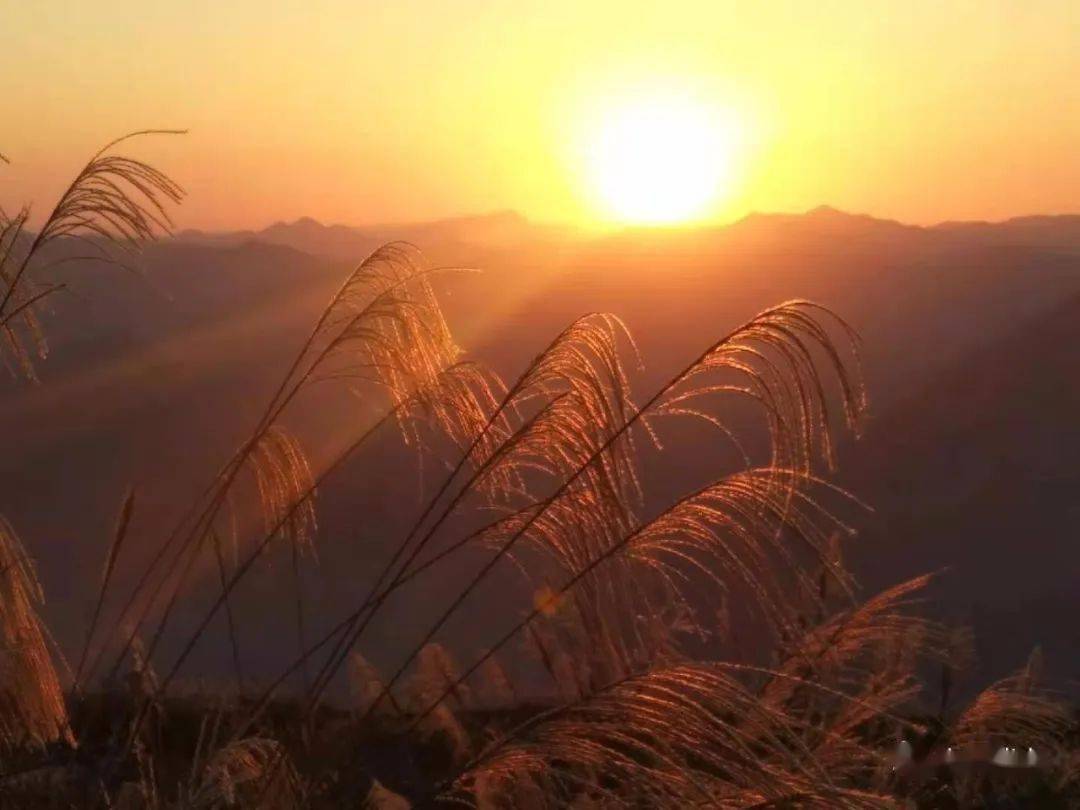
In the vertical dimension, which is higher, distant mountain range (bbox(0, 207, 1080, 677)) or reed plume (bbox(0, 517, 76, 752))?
reed plume (bbox(0, 517, 76, 752))

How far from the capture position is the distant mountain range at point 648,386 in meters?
20.5

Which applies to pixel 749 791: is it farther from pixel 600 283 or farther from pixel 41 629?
pixel 600 283

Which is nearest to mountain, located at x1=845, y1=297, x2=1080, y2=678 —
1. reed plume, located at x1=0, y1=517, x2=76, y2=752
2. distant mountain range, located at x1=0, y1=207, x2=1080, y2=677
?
distant mountain range, located at x1=0, y1=207, x2=1080, y2=677

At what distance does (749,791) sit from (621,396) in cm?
66

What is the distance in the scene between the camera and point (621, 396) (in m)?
2.10

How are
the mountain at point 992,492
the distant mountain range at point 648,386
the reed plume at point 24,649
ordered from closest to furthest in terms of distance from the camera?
the reed plume at point 24,649, the mountain at point 992,492, the distant mountain range at point 648,386

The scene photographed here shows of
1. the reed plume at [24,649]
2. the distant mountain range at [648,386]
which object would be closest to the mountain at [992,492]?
the distant mountain range at [648,386]

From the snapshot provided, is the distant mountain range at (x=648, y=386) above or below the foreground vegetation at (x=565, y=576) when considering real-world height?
below

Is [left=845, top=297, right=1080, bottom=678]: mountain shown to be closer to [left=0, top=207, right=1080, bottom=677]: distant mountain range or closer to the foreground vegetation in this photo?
[left=0, top=207, right=1080, bottom=677]: distant mountain range

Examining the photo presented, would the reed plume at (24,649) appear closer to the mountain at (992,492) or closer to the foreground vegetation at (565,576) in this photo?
the foreground vegetation at (565,576)

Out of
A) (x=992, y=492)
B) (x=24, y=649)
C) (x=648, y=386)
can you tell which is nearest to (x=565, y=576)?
(x=24, y=649)

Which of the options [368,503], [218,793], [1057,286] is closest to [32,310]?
[218,793]

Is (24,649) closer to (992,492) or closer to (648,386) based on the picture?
(992,492)

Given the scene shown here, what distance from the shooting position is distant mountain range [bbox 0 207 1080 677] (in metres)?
20.5
